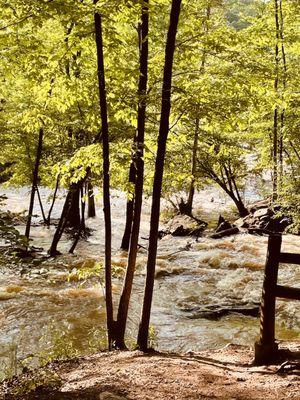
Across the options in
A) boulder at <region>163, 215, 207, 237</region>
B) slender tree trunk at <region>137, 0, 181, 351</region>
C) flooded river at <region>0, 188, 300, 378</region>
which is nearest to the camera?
slender tree trunk at <region>137, 0, 181, 351</region>

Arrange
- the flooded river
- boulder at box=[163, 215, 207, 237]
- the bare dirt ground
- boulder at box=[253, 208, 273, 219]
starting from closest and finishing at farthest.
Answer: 1. the bare dirt ground
2. the flooded river
3. boulder at box=[253, 208, 273, 219]
4. boulder at box=[163, 215, 207, 237]

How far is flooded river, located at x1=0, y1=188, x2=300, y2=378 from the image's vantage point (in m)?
8.25

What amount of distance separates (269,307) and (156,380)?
195 cm

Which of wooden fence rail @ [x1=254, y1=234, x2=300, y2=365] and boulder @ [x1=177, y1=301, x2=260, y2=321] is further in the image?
boulder @ [x1=177, y1=301, x2=260, y2=321]

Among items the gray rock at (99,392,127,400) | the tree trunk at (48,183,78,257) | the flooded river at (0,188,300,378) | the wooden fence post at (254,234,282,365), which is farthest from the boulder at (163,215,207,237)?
the gray rock at (99,392,127,400)

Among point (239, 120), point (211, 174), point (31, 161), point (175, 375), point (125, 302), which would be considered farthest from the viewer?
point (211, 174)

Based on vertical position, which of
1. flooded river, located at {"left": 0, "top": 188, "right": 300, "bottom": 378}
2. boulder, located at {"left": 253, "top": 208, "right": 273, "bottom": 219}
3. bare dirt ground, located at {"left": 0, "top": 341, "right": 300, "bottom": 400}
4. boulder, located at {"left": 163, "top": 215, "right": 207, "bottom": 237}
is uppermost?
boulder, located at {"left": 253, "top": 208, "right": 273, "bottom": 219}

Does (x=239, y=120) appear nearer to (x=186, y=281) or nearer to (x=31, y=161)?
(x=186, y=281)

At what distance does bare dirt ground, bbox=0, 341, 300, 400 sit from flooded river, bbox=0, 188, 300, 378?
2.55 feet

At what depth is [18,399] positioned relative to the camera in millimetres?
4730

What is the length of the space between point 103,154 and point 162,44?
2.33 meters

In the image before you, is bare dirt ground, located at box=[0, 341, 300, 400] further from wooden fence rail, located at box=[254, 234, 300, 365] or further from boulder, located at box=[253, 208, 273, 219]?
boulder, located at box=[253, 208, 273, 219]

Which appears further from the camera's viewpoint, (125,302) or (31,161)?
(31,161)

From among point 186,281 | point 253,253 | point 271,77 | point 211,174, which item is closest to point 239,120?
point 271,77
